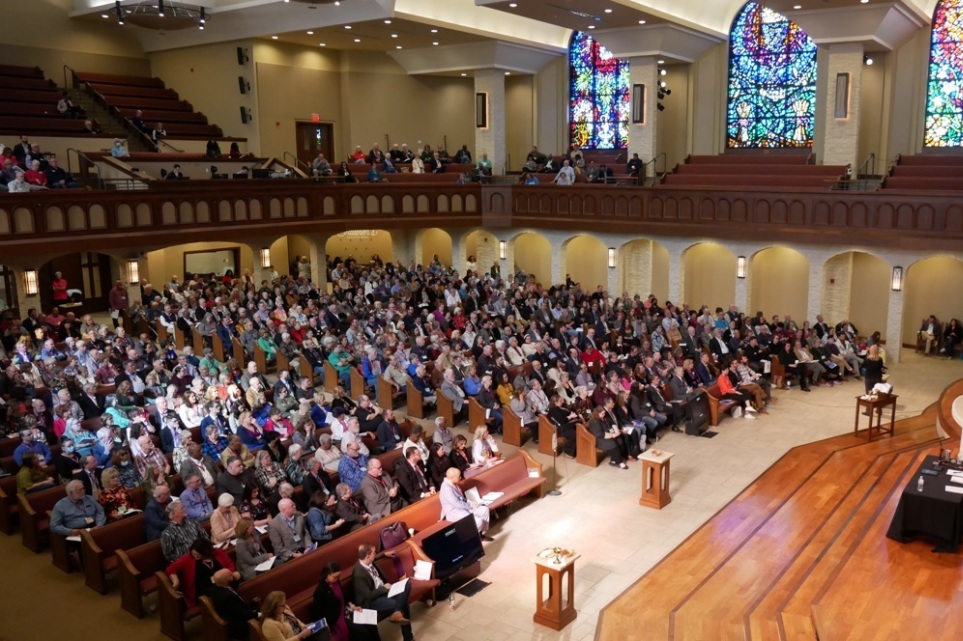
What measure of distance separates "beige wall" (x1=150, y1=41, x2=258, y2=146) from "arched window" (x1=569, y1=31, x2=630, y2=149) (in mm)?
9518

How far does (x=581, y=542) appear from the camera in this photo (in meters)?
8.46

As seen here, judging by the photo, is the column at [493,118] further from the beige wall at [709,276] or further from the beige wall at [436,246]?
the beige wall at [709,276]

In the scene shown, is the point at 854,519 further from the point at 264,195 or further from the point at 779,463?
the point at 264,195

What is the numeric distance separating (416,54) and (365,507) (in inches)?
721

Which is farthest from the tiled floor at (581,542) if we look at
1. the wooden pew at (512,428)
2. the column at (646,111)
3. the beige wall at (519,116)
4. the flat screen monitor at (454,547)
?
the beige wall at (519,116)

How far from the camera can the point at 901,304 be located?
54.0 feet

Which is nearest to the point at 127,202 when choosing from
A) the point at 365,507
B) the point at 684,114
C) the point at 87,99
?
the point at 87,99

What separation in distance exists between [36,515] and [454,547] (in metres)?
4.26

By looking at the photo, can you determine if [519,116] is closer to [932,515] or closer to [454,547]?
[932,515]

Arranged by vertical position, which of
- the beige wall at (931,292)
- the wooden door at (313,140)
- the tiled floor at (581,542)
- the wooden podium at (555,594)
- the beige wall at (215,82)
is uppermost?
the beige wall at (215,82)

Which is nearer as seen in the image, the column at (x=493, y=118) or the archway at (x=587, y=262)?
the column at (x=493, y=118)

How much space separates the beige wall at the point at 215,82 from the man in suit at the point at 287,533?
1767cm

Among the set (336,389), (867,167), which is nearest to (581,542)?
(336,389)

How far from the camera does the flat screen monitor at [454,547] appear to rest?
7.37m
